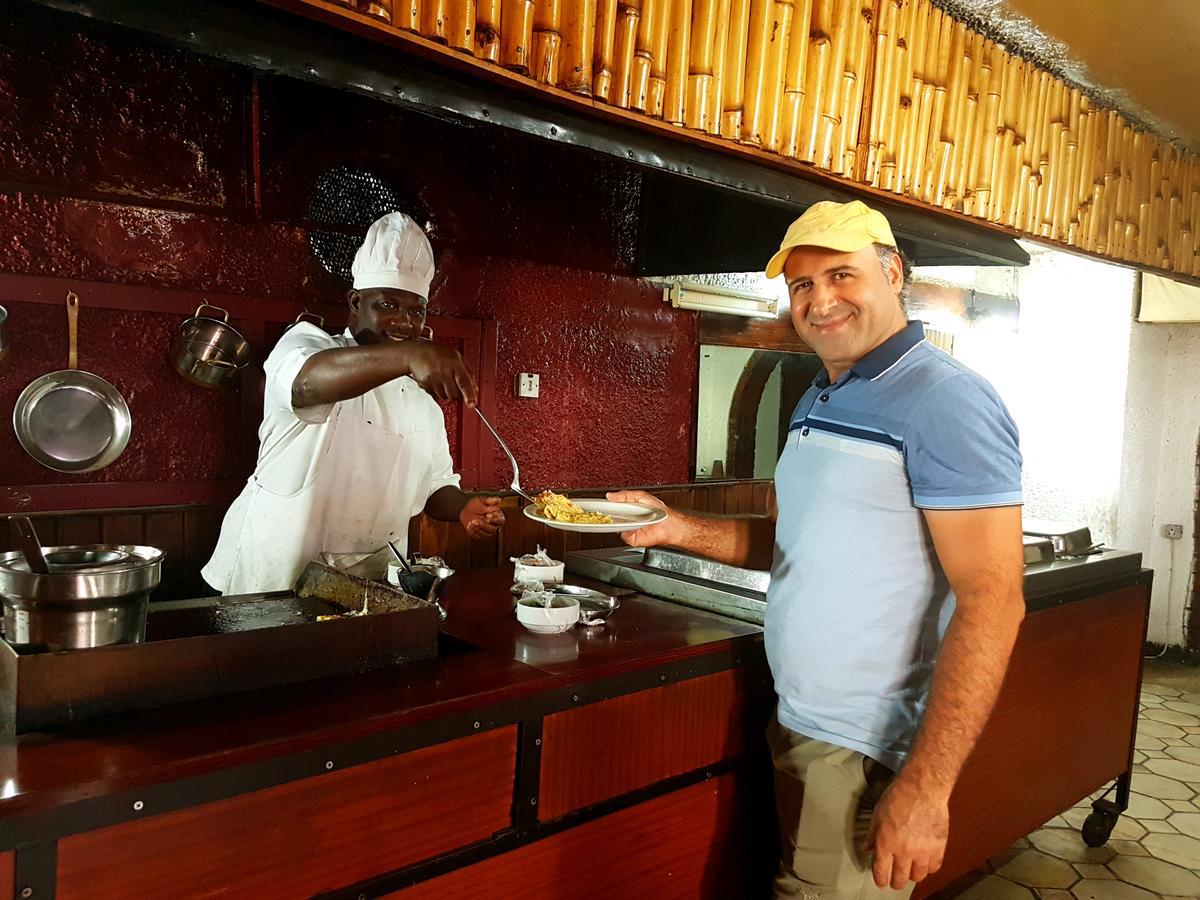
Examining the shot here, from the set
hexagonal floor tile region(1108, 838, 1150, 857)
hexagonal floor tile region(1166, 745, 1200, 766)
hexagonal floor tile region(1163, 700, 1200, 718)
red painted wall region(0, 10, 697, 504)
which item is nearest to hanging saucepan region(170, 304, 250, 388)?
red painted wall region(0, 10, 697, 504)

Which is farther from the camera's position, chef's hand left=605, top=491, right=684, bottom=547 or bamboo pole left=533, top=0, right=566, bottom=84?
chef's hand left=605, top=491, right=684, bottom=547

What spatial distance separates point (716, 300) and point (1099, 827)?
9.68ft

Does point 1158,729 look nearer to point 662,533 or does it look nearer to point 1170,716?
point 1170,716

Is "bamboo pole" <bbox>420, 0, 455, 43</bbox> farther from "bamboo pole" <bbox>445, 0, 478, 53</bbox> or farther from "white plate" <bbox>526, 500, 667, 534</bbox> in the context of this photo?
"white plate" <bbox>526, 500, 667, 534</bbox>

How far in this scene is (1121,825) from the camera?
3.79 m

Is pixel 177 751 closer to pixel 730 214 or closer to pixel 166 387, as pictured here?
pixel 166 387

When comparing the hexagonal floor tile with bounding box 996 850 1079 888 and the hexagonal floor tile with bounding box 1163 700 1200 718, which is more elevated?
the hexagonal floor tile with bounding box 1163 700 1200 718

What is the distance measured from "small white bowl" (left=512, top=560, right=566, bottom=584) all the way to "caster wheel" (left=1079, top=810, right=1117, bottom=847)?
2718mm

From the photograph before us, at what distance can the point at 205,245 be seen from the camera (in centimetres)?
282

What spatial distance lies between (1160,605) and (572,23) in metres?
6.29

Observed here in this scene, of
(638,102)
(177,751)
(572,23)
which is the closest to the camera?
(177,751)

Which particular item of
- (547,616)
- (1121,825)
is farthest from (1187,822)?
Result: (547,616)

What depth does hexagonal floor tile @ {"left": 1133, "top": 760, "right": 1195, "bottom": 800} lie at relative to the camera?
4070mm

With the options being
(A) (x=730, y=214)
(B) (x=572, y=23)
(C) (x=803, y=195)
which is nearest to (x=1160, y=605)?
(A) (x=730, y=214)
